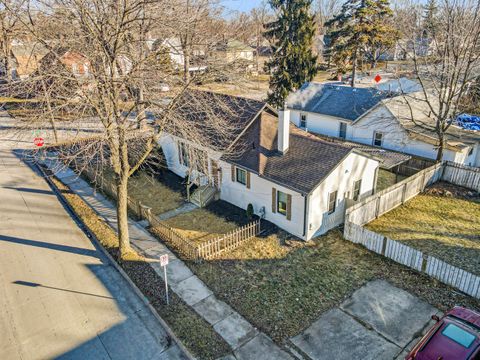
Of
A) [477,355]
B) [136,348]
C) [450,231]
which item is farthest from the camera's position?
[450,231]

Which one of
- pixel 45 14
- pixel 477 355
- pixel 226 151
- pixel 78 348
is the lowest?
pixel 78 348

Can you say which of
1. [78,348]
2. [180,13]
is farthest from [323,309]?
[180,13]

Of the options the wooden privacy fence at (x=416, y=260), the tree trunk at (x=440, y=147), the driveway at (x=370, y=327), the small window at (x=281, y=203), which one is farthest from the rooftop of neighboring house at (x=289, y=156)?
the tree trunk at (x=440, y=147)

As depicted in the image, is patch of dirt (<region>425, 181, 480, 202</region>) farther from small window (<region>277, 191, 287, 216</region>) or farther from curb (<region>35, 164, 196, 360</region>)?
curb (<region>35, 164, 196, 360</region>)

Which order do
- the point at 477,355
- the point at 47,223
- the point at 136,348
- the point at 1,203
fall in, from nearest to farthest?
1. the point at 477,355
2. the point at 136,348
3. the point at 47,223
4. the point at 1,203

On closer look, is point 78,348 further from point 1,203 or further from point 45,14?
point 1,203

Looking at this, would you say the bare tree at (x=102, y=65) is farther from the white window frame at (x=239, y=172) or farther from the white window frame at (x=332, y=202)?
the white window frame at (x=332, y=202)
